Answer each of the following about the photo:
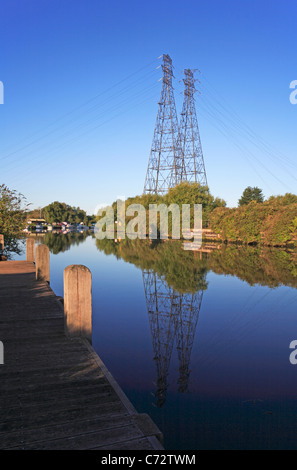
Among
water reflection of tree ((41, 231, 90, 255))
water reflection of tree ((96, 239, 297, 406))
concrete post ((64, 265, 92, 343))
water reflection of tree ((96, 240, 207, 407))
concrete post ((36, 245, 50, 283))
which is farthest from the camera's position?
water reflection of tree ((41, 231, 90, 255))

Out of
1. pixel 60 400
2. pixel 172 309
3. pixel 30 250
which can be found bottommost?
pixel 172 309

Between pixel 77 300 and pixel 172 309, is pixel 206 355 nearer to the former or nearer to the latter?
pixel 77 300

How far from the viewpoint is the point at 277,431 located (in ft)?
16.4

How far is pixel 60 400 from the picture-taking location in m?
4.09

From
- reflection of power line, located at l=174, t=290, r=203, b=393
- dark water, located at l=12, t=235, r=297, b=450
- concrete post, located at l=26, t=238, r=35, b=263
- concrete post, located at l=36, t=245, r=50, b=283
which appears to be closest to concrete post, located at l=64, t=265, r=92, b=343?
dark water, located at l=12, t=235, r=297, b=450

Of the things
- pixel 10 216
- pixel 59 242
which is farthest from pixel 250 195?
pixel 10 216

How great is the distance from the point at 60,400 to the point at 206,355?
4.66 m

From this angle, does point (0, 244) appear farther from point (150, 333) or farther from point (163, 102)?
point (163, 102)

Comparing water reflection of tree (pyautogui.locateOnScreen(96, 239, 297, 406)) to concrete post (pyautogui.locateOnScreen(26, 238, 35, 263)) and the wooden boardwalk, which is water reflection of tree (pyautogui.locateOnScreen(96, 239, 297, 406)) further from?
concrete post (pyautogui.locateOnScreen(26, 238, 35, 263))

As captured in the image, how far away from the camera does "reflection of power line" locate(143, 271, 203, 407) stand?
7.04 meters

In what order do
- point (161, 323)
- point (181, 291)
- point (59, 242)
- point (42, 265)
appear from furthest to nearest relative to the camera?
point (59, 242)
point (181, 291)
point (42, 265)
point (161, 323)

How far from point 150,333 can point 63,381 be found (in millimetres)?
5259

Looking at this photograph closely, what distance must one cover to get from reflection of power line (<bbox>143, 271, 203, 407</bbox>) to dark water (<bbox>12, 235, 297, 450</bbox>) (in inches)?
0.9
